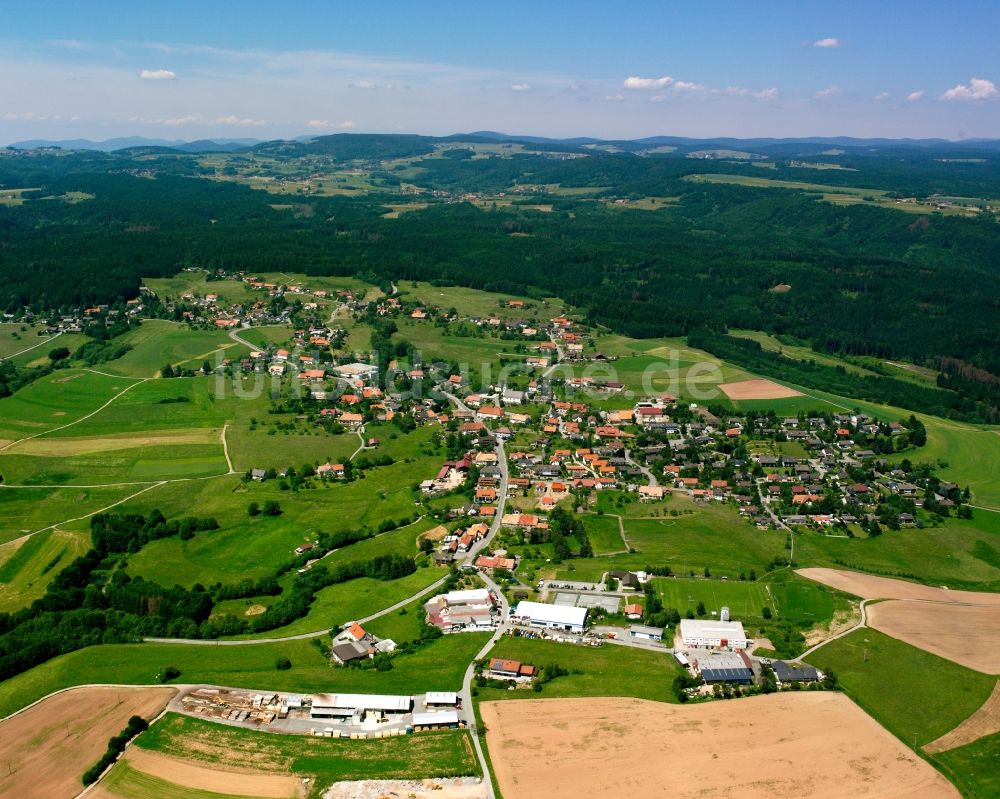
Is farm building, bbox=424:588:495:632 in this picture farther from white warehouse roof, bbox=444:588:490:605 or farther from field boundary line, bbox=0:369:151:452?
field boundary line, bbox=0:369:151:452

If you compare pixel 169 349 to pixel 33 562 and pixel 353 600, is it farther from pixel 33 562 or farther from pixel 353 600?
pixel 353 600

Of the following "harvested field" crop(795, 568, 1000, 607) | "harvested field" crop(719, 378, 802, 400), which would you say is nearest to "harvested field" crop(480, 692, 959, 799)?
"harvested field" crop(795, 568, 1000, 607)

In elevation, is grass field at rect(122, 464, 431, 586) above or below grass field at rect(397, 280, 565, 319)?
below

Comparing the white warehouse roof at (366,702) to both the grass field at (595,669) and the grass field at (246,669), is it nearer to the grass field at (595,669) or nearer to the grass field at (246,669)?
the grass field at (246,669)

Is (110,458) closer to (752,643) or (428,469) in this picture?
(428,469)

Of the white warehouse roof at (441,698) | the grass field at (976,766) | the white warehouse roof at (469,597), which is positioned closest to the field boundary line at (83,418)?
the white warehouse roof at (469,597)

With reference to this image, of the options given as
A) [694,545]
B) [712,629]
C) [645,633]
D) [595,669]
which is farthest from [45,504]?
[712,629]

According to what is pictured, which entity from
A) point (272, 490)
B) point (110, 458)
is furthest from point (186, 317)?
point (272, 490)
